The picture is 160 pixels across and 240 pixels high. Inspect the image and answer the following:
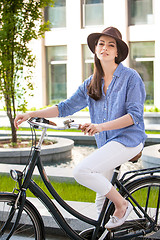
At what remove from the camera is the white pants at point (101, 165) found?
318cm

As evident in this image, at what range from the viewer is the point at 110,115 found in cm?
345

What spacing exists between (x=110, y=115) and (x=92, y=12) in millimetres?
18837

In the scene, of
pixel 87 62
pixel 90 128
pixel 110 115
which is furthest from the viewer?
pixel 87 62

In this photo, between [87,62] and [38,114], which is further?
[87,62]

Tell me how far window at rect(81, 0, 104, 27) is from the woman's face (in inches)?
724

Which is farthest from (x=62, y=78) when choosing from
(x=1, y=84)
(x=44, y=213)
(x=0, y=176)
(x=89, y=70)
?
(x=44, y=213)

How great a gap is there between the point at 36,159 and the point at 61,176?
9.84ft

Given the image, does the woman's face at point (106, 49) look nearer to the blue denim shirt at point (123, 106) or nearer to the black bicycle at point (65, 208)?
the blue denim shirt at point (123, 106)

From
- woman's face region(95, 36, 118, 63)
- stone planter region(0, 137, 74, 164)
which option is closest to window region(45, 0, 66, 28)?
stone planter region(0, 137, 74, 164)

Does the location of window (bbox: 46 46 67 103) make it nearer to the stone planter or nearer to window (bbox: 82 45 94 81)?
window (bbox: 82 45 94 81)

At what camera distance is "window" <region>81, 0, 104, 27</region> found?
2139 centimetres

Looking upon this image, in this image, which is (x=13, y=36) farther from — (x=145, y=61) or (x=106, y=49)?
(x=145, y=61)

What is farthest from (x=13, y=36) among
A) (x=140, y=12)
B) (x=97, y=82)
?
(x=140, y=12)

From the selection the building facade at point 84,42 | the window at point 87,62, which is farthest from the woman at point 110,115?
the window at point 87,62
